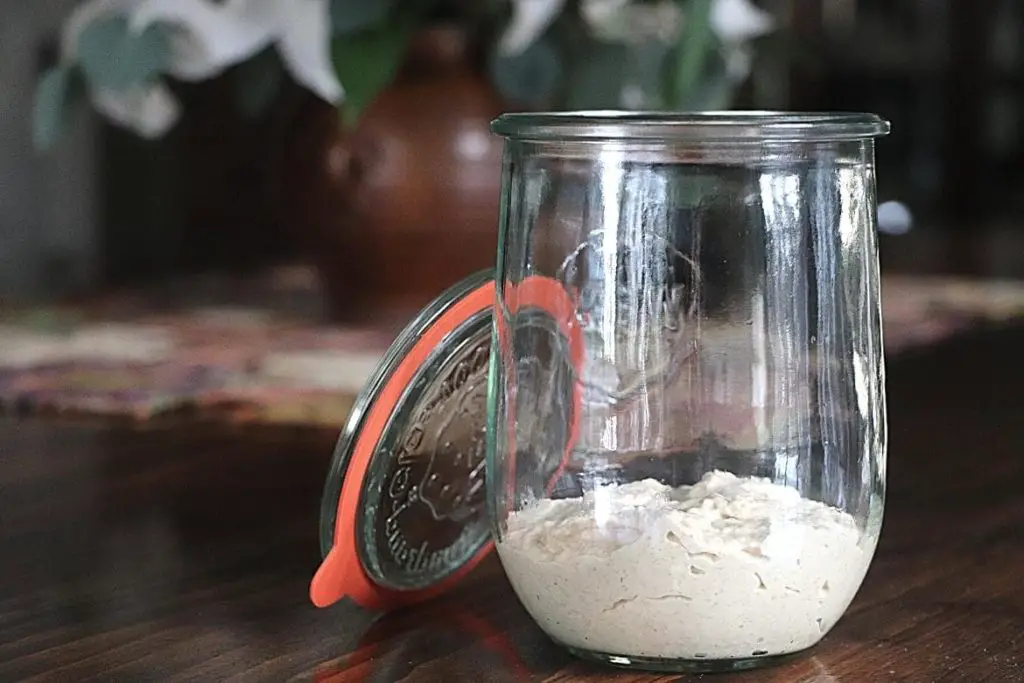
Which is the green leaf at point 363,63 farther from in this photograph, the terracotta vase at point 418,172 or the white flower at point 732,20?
the white flower at point 732,20

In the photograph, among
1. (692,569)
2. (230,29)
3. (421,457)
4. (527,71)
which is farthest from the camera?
(527,71)

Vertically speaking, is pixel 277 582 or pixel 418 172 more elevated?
pixel 418 172

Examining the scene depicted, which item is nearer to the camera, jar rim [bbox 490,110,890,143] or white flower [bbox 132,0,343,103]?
jar rim [bbox 490,110,890,143]

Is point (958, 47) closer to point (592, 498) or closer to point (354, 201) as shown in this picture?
point (354, 201)

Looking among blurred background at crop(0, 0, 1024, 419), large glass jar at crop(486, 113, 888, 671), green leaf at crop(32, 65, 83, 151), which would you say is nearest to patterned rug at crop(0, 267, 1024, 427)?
blurred background at crop(0, 0, 1024, 419)

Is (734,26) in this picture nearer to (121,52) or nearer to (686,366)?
(121,52)

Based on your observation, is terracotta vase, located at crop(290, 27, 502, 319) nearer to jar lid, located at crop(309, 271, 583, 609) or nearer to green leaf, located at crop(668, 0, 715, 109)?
green leaf, located at crop(668, 0, 715, 109)

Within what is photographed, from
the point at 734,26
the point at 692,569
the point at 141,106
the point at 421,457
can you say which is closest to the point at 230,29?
the point at 141,106
